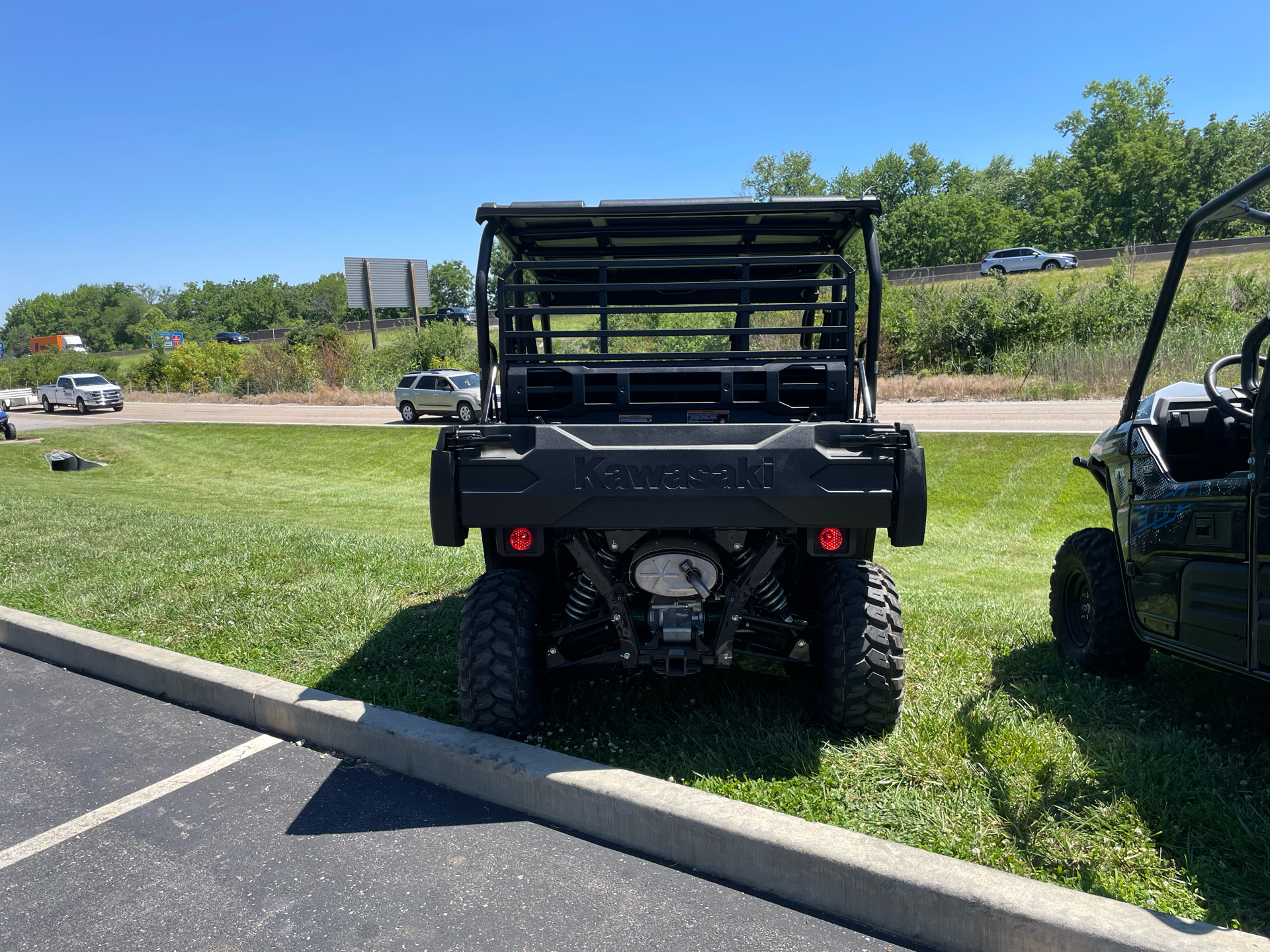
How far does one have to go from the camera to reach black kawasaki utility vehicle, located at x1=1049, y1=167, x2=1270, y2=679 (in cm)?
314

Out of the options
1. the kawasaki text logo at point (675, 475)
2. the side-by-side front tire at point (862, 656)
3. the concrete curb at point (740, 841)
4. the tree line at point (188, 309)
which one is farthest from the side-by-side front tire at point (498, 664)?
the tree line at point (188, 309)

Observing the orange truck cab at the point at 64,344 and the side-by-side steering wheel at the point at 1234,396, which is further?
the orange truck cab at the point at 64,344

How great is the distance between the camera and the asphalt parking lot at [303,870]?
2.72 metres

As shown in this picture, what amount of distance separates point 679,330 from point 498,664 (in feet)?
6.19

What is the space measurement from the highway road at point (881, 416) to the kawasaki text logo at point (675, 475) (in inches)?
424

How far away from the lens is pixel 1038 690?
4.11m

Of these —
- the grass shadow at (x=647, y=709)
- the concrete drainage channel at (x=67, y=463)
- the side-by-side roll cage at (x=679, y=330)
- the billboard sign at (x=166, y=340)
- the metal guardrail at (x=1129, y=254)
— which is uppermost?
the metal guardrail at (x=1129, y=254)

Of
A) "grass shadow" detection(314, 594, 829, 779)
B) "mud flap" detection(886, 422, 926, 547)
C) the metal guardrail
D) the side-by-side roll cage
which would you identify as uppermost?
the metal guardrail

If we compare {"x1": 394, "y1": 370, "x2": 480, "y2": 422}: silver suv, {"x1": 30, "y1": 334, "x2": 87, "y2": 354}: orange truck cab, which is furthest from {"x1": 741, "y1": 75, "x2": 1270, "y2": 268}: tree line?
{"x1": 30, "y1": 334, "x2": 87, "y2": 354}: orange truck cab

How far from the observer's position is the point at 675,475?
3.55 metres

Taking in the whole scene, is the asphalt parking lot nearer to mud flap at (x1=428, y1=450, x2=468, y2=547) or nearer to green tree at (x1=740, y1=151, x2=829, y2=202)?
mud flap at (x1=428, y1=450, x2=468, y2=547)

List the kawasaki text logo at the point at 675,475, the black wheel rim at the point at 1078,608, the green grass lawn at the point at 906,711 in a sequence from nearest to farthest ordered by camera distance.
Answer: the green grass lawn at the point at 906,711 < the kawasaki text logo at the point at 675,475 < the black wheel rim at the point at 1078,608

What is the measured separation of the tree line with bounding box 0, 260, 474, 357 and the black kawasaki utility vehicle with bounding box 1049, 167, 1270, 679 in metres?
103

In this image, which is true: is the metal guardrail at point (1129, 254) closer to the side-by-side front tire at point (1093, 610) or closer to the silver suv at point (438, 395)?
the silver suv at point (438, 395)
